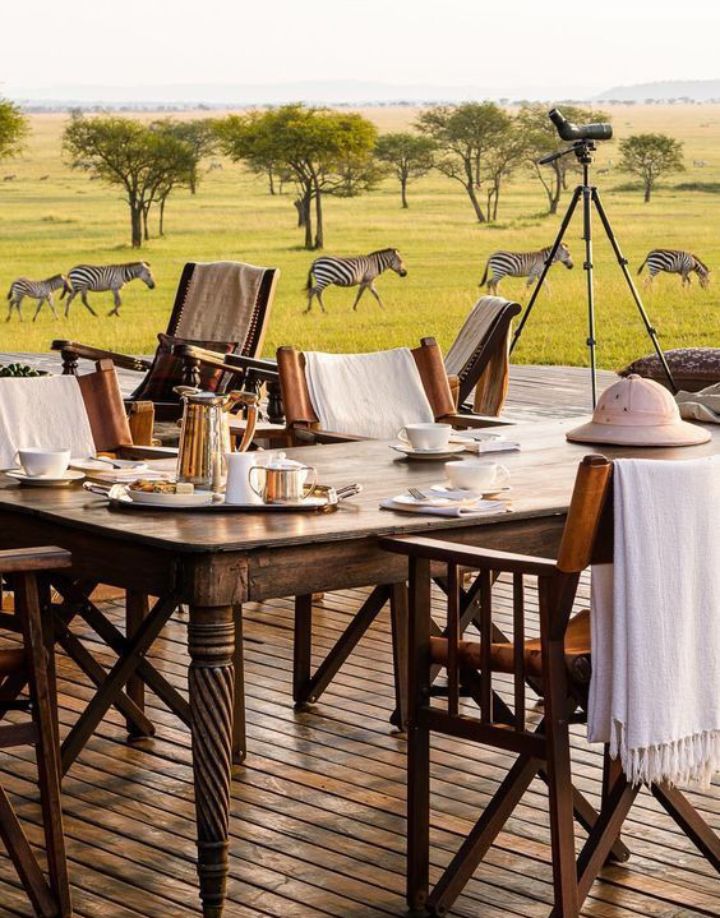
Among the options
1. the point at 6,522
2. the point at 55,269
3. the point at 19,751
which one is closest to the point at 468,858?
the point at 6,522

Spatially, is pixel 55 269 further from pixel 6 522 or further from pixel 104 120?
pixel 6 522

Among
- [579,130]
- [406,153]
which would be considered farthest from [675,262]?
[579,130]

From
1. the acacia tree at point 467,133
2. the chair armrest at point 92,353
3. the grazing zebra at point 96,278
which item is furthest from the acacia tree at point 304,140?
the chair armrest at point 92,353

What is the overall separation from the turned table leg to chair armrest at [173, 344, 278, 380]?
269cm

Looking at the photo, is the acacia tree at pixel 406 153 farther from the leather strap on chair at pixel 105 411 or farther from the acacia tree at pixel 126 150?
the leather strap on chair at pixel 105 411

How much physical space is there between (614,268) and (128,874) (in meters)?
20.5

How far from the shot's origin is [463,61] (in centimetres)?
3647

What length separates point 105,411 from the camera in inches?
166

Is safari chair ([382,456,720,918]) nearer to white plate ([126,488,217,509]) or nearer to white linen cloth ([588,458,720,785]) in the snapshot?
white linen cloth ([588,458,720,785])

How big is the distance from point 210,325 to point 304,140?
62.0 feet

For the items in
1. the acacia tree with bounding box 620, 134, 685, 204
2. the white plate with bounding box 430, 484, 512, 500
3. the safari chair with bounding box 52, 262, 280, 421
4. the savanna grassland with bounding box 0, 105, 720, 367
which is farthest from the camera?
the acacia tree with bounding box 620, 134, 685, 204

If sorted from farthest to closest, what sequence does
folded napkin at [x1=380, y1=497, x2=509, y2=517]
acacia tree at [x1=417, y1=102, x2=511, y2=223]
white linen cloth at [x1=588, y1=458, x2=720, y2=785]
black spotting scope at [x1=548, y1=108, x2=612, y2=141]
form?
acacia tree at [x1=417, y1=102, x2=511, y2=223] < black spotting scope at [x1=548, y1=108, x2=612, y2=141] < folded napkin at [x1=380, y1=497, x2=509, y2=517] < white linen cloth at [x1=588, y1=458, x2=720, y2=785]

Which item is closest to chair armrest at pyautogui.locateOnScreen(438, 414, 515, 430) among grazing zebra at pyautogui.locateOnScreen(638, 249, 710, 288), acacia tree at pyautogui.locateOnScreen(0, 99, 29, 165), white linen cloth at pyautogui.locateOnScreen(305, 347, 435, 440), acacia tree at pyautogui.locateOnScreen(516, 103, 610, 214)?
white linen cloth at pyautogui.locateOnScreen(305, 347, 435, 440)

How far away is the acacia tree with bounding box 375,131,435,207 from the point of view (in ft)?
95.9
